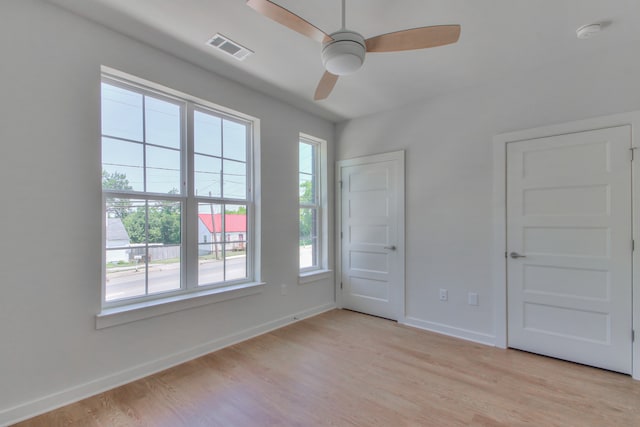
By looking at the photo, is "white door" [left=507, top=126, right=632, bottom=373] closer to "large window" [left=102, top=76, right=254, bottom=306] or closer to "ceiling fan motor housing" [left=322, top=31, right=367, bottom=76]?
"ceiling fan motor housing" [left=322, top=31, right=367, bottom=76]

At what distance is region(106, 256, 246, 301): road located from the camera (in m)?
2.30

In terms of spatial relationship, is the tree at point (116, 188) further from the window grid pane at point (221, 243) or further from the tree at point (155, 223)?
the window grid pane at point (221, 243)

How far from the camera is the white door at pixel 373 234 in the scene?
142 inches

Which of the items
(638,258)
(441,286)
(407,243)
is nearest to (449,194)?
(407,243)

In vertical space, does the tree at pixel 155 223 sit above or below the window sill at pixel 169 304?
above

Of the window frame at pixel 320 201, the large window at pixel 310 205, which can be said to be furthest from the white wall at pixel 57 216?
the window frame at pixel 320 201

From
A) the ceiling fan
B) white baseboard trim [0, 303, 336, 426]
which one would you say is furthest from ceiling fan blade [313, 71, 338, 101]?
white baseboard trim [0, 303, 336, 426]

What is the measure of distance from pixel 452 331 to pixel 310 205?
7.38ft

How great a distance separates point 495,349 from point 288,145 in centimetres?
306

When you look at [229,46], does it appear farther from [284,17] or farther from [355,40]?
[355,40]

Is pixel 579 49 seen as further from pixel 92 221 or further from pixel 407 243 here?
pixel 92 221

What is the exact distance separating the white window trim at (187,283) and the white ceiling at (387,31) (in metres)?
0.34

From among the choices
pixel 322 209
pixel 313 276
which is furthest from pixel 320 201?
pixel 313 276

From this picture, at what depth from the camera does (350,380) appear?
7.52 ft
